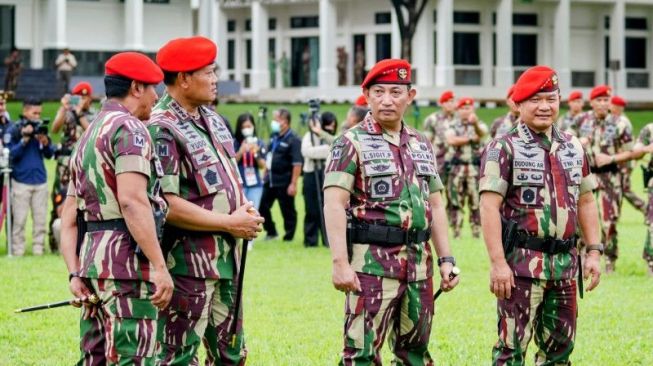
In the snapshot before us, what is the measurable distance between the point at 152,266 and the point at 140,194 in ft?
1.30

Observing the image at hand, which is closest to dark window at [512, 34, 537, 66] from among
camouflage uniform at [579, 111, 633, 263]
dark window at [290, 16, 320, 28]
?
dark window at [290, 16, 320, 28]

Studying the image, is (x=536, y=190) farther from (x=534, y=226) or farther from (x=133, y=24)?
(x=133, y=24)

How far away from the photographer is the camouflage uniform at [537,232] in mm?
8391

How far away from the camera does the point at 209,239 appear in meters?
7.73

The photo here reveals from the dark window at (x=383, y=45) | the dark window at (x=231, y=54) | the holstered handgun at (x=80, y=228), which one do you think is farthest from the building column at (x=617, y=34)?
the holstered handgun at (x=80, y=228)

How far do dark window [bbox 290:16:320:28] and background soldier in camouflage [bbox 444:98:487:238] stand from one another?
46.0 m

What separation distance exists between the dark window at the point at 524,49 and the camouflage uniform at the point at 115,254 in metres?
62.0

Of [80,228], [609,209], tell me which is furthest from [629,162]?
[80,228]

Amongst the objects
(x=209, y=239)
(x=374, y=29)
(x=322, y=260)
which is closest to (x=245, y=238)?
(x=209, y=239)

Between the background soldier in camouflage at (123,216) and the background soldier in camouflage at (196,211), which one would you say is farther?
the background soldier in camouflage at (196,211)

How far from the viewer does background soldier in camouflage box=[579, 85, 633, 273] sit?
1686 cm

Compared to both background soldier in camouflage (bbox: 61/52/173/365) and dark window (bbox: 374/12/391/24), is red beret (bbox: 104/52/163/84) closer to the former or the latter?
background soldier in camouflage (bbox: 61/52/173/365)

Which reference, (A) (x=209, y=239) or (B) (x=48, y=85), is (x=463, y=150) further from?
(B) (x=48, y=85)

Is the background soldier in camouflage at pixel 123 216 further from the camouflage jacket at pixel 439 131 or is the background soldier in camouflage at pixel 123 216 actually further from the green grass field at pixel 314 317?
the camouflage jacket at pixel 439 131
